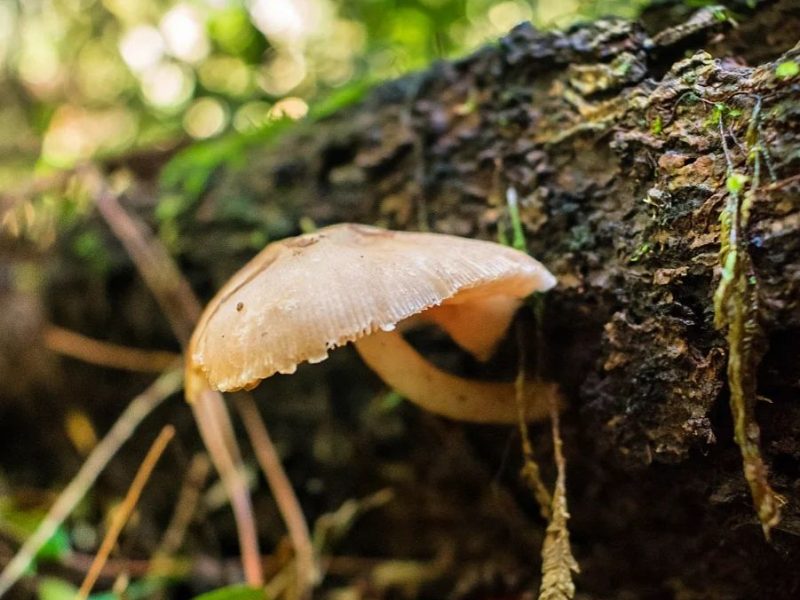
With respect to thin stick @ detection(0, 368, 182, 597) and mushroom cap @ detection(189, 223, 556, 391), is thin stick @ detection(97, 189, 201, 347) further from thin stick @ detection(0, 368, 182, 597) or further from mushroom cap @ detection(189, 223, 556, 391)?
mushroom cap @ detection(189, 223, 556, 391)

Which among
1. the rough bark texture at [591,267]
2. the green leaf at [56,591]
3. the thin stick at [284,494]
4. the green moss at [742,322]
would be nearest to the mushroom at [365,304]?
the rough bark texture at [591,267]

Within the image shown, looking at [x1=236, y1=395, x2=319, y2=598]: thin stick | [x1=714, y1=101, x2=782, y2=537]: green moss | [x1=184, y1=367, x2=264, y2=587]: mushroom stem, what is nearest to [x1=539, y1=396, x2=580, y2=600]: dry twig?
[x1=714, y1=101, x2=782, y2=537]: green moss

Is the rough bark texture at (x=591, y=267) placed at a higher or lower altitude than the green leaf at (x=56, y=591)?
higher

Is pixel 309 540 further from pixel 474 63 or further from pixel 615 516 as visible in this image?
pixel 474 63

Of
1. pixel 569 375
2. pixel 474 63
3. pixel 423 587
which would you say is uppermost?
pixel 474 63

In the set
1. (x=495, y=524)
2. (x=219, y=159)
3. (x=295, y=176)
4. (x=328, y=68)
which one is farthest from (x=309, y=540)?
(x=328, y=68)

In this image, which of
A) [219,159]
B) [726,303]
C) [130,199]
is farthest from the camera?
[130,199]

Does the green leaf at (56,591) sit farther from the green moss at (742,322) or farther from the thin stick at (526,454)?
the green moss at (742,322)
